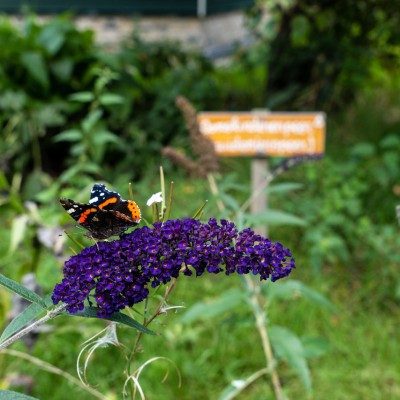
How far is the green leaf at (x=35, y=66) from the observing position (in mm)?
4328

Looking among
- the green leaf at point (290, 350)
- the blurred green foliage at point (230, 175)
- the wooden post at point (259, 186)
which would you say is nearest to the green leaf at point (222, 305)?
the blurred green foliage at point (230, 175)

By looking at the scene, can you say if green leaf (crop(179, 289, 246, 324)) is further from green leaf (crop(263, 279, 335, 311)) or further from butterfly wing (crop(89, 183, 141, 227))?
butterfly wing (crop(89, 183, 141, 227))

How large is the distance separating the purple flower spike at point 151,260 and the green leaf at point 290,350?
975mm

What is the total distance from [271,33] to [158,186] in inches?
53.5

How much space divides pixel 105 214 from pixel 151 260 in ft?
0.60

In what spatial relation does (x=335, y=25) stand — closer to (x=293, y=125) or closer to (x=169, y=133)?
(x=169, y=133)

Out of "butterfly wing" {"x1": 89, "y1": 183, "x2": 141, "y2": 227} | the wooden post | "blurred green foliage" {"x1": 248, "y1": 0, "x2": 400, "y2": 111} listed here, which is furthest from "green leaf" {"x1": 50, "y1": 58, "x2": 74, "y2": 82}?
"butterfly wing" {"x1": 89, "y1": 183, "x2": 141, "y2": 227}

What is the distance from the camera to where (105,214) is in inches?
40.0

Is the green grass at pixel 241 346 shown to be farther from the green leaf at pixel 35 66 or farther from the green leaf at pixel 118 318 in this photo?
the green leaf at pixel 35 66

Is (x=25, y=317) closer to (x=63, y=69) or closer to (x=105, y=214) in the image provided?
(x=105, y=214)

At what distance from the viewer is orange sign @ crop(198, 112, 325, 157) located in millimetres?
2723

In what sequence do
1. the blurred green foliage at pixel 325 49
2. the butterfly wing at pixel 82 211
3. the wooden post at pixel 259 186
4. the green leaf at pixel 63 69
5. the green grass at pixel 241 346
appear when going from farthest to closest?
1. the green leaf at pixel 63 69
2. the blurred green foliage at pixel 325 49
3. the wooden post at pixel 259 186
4. the green grass at pixel 241 346
5. the butterfly wing at pixel 82 211

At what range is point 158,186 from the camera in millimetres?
4176

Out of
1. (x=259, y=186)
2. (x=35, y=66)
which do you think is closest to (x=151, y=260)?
(x=259, y=186)
